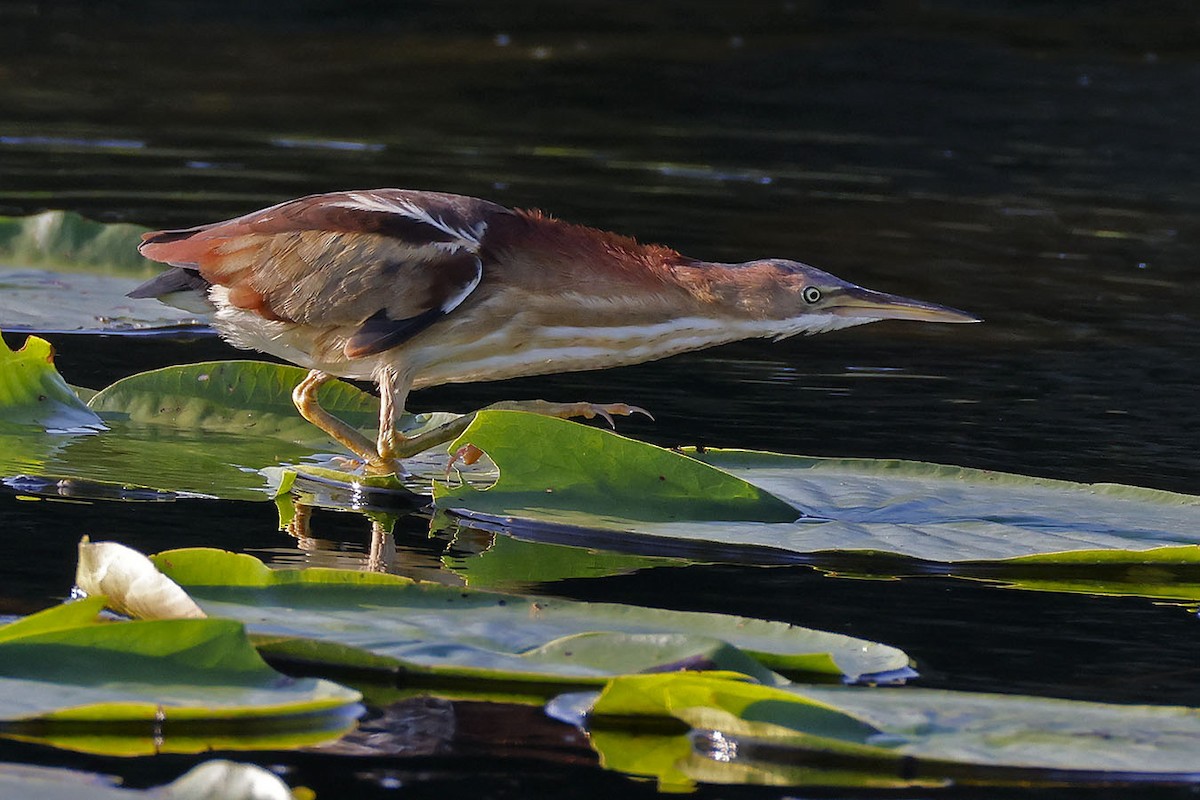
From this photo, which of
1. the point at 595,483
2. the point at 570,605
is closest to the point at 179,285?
the point at 595,483

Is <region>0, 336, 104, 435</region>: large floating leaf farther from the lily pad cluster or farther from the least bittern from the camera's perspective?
the least bittern

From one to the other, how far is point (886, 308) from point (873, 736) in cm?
213

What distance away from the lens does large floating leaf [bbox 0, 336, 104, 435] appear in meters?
5.54

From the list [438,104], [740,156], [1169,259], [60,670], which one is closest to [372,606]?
[60,670]

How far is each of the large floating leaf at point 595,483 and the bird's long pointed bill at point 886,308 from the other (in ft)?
2.41

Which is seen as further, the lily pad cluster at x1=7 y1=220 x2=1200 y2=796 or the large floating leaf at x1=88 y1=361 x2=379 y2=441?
the large floating leaf at x1=88 y1=361 x2=379 y2=441

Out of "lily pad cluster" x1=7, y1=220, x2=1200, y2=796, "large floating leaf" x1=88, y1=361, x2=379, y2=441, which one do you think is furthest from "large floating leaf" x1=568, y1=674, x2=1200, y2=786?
"large floating leaf" x1=88, y1=361, x2=379, y2=441

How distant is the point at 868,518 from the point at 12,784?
2.43m

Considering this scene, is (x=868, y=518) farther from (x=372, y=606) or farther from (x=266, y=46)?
(x=266, y=46)

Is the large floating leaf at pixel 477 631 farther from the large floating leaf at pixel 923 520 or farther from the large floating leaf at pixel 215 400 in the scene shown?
the large floating leaf at pixel 215 400

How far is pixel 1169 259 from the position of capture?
9828 mm

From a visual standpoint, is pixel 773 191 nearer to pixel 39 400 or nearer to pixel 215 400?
pixel 215 400

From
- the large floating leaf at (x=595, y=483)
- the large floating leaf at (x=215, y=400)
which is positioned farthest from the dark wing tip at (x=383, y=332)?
the large floating leaf at (x=595, y=483)

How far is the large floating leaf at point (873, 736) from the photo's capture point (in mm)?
3199
